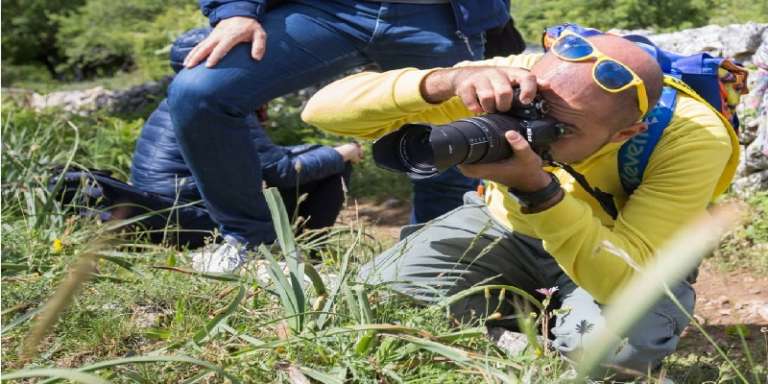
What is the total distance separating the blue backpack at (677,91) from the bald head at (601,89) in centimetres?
11

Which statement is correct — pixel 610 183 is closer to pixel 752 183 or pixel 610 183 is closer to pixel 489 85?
pixel 489 85

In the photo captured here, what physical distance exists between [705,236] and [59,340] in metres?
1.69

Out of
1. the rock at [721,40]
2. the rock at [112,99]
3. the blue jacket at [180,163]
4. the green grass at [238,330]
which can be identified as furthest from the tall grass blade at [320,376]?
the rock at [112,99]

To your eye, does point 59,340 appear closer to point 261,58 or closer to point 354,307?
point 354,307

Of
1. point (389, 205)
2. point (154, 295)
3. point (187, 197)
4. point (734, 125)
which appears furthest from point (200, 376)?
point (389, 205)

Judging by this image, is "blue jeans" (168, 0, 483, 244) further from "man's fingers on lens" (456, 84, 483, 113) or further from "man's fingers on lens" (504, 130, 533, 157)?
"man's fingers on lens" (504, 130, 533, 157)

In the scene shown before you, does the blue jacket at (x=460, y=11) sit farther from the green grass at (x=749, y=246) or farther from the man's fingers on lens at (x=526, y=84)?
the green grass at (x=749, y=246)

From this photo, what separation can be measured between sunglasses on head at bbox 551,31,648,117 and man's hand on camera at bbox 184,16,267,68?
112 centimetres

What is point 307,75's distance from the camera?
3.17 m

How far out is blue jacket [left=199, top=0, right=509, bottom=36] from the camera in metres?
3.15

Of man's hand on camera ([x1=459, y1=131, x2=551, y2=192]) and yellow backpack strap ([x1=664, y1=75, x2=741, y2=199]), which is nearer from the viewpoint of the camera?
man's hand on camera ([x1=459, y1=131, x2=551, y2=192])

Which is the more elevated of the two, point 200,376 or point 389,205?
point 200,376

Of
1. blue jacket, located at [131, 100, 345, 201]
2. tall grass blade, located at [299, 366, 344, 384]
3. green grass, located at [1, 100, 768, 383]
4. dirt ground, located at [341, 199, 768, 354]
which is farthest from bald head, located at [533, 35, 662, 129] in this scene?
blue jacket, located at [131, 100, 345, 201]

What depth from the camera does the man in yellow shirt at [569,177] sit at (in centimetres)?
226
